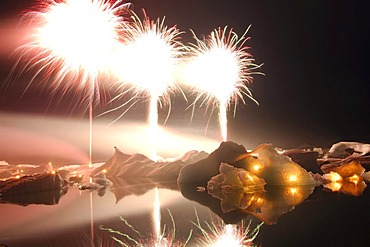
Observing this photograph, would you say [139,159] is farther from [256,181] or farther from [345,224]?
[345,224]

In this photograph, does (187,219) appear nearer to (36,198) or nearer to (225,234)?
(225,234)

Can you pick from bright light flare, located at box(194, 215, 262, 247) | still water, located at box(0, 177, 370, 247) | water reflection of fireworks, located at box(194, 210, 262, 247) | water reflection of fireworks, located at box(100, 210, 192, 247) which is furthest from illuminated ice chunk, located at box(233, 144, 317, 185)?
water reflection of fireworks, located at box(100, 210, 192, 247)

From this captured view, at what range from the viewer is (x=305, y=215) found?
14.5m

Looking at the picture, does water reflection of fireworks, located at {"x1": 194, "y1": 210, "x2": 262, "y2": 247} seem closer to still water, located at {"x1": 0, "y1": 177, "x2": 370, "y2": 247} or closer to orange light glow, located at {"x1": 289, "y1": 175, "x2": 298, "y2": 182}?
still water, located at {"x1": 0, "y1": 177, "x2": 370, "y2": 247}

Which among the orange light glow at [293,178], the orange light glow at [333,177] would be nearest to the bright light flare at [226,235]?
the orange light glow at [293,178]

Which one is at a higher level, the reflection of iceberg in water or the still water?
the still water

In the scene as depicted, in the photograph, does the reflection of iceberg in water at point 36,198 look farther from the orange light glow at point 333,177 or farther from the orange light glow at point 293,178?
the orange light glow at point 333,177

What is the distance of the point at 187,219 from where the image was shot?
1430cm

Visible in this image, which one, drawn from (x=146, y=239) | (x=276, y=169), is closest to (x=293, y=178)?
(x=276, y=169)

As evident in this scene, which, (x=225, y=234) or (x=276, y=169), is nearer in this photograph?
(x=225, y=234)

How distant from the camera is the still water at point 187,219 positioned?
1112cm

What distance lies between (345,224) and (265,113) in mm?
79690

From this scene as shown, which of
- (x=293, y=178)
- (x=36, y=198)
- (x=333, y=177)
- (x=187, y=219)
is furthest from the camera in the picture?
(x=333, y=177)

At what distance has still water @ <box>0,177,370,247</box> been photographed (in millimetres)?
11117
